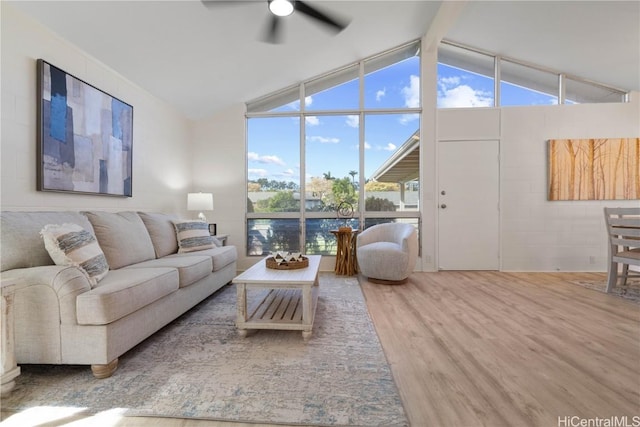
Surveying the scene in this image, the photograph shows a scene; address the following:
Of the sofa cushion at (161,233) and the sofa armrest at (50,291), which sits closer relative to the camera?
the sofa armrest at (50,291)

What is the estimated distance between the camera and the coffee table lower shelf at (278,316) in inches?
77.6

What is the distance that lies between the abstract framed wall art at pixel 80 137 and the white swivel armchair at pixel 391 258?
284cm

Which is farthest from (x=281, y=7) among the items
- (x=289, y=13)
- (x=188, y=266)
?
(x=188, y=266)

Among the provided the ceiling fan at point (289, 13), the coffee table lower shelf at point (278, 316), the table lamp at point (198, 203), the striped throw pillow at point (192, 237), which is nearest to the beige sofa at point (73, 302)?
the coffee table lower shelf at point (278, 316)

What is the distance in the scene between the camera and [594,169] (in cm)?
414

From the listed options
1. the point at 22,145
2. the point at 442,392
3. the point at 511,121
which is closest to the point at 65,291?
the point at 22,145

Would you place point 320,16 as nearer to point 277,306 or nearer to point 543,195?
point 277,306

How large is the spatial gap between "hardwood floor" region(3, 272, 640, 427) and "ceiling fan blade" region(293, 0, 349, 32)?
2524 millimetres

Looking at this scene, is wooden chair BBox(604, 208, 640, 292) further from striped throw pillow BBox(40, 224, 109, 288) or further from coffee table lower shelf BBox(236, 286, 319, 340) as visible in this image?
striped throw pillow BBox(40, 224, 109, 288)

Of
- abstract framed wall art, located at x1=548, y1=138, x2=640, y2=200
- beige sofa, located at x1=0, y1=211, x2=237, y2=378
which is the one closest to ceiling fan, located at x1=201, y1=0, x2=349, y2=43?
beige sofa, located at x1=0, y1=211, x2=237, y2=378

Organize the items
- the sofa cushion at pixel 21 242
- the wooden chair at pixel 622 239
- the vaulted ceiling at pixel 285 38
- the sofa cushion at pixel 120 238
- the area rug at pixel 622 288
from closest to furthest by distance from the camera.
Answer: the sofa cushion at pixel 21 242, the sofa cushion at pixel 120 238, the vaulted ceiling at pixel 285 38, the wooden chair at pixel 622 239, the area rug at pixel 622 288

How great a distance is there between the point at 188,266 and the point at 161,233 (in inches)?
33.6

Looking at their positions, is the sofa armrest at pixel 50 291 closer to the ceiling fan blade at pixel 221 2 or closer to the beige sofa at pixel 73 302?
the beige sofa at pixel 73 302

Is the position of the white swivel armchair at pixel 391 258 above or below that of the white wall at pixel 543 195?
below
